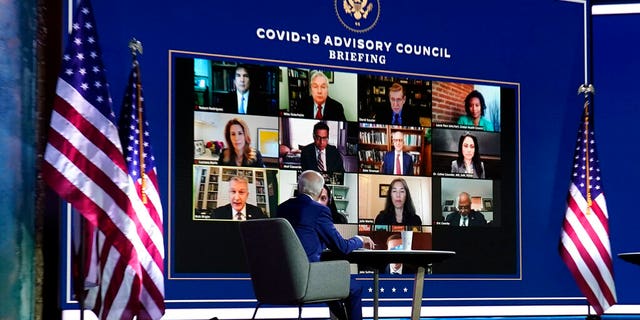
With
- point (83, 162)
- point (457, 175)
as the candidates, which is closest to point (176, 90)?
point (83, 162)

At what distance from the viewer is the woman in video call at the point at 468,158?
8.06 m

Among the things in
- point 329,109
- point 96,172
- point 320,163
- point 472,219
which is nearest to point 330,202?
point 320,163

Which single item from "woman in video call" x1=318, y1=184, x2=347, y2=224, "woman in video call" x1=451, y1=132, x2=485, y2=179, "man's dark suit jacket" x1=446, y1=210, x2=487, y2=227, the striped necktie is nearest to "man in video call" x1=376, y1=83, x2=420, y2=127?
"woman in video call" x1=451, y1=132, x2=485, y2=179

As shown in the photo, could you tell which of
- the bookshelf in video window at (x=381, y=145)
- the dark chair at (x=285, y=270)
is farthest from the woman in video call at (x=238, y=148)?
the dark chair at (x=285, y=270)

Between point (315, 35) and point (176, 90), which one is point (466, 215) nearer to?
point (315, 35)

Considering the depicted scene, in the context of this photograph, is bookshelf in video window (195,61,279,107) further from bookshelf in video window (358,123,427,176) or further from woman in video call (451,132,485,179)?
woman in video call (451,132,485,179)

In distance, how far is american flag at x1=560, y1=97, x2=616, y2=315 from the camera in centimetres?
787

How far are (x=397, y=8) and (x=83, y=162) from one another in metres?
3.94

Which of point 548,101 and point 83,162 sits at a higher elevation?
point 548,101

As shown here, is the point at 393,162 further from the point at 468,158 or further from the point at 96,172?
the point at 96,172

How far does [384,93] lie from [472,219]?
1491 millimetres

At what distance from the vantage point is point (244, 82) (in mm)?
7246

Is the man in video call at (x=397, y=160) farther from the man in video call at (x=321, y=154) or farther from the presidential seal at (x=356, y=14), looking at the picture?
the presidential seal at (x=356, y=14)

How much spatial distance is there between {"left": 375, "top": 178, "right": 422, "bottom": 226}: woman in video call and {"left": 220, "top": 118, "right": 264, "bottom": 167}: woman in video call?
4.14 feet
